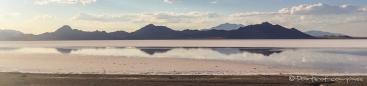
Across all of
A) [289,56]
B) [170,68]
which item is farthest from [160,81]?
[289,56]

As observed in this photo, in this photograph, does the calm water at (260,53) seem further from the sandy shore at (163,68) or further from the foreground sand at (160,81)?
the foreground sand at (160,81)

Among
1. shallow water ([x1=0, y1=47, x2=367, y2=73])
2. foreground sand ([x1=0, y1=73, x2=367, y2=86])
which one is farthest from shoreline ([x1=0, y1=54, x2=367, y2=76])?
foreground sand ([x1=0, y1=73, x2=367, y2=86])

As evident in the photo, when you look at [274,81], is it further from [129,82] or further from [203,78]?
[129,82]

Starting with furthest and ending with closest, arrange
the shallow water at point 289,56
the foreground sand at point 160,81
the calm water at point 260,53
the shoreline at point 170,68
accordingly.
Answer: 1. the calm water at point 260,53
2. the shallow water at point 289,56
3. the shoreline at point 170,68
4. the foreground sand at point 160,81

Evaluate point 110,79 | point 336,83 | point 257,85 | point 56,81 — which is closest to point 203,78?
point 257,85

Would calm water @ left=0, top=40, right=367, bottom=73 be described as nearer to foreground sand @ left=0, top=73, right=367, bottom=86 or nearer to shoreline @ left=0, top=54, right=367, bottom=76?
shoreline @ left=0, top=54, right=367, bottom=76

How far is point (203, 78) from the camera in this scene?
1405 centimetres

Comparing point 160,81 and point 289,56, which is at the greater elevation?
point 160,81

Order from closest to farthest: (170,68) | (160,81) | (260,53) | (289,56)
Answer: (160,81) < (170,68) < (289,56) < (260,53)

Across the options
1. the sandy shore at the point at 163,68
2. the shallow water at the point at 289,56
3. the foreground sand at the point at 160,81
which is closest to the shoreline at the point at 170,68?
the sandy shore at the point at 163,68

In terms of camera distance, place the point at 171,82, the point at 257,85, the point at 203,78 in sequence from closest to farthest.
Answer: the point at 257,85
the point at 171,82
the point at 203,78

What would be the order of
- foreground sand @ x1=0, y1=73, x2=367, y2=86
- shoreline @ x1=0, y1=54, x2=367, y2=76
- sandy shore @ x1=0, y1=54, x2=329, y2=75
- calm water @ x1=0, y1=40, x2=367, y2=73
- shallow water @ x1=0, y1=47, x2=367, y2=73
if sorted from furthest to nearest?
calm water @ x1=0, y1=40, x2=367, y2=73
shallow water @ x1=0, y1=47, x2=367, y2=73
sandy shore @ x1=0, y1=54, x2=329, y2=75
shoreline @ x1=0, y1=54, x2=367, y2=76
foreground sand @ x1=0, y1=73, x2=367, y2=86

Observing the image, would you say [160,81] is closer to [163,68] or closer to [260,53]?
[163,68]

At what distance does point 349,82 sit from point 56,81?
37.3ft
